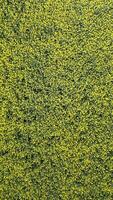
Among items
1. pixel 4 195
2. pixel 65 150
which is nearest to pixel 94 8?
pixel 65 150

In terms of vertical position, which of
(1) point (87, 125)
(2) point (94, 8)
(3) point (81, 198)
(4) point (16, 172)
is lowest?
(3) point (81, 198)

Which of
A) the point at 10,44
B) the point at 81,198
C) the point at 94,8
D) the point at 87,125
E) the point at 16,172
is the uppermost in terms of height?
the point at 94,8

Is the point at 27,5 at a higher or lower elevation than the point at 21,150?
higher

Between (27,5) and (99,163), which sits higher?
(27,5)

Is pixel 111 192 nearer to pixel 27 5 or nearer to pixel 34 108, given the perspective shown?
pixel 34 108

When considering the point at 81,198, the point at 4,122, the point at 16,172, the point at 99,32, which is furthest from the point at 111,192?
the point at 99,32

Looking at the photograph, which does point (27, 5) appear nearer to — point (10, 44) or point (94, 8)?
point (10, 44)
